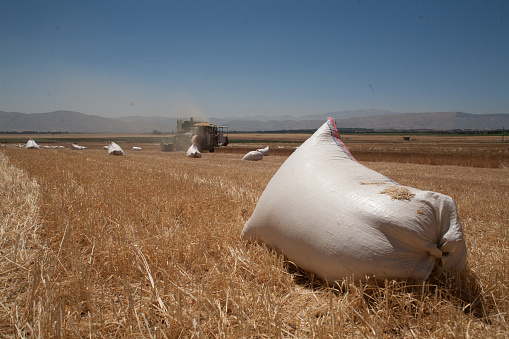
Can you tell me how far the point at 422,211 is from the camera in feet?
5.99

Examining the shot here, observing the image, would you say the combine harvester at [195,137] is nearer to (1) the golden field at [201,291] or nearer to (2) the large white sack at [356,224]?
(1) the golden field at [201,291]

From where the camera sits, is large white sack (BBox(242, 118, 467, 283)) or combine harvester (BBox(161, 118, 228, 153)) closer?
large white sack (BBox(242, 118, 467, 283))

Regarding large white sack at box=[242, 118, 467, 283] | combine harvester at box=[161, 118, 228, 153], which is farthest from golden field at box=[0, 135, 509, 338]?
combine harvester at box=[161, 118, 228, 153]

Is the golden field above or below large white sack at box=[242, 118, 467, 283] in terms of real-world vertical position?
below

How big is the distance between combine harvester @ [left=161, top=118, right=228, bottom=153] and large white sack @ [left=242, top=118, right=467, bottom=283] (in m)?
22.7

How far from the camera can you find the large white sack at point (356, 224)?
6.02 feet

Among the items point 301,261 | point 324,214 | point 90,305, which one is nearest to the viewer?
point 90,305

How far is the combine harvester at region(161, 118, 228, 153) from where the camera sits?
25734 mm

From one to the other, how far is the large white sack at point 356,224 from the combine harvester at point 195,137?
22.7m

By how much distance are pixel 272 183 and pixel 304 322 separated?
55.0 inches

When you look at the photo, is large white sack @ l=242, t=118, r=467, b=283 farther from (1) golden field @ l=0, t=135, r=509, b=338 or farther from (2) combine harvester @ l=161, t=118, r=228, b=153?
(2) combine harvester @ l=161, t=118, r=228, b=153

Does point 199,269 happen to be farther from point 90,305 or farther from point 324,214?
point 324,214

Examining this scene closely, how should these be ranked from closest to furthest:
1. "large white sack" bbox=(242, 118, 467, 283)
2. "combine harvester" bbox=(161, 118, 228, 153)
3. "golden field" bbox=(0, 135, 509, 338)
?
"golden field" bbox=(0, 135, 509, 338) < "large white sack" bbox=(242, 118, 467, 283) < "combine harvester" bbox=(161, 118, 228, 153)

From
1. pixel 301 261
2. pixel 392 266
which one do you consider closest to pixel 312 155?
pixel 301 261
